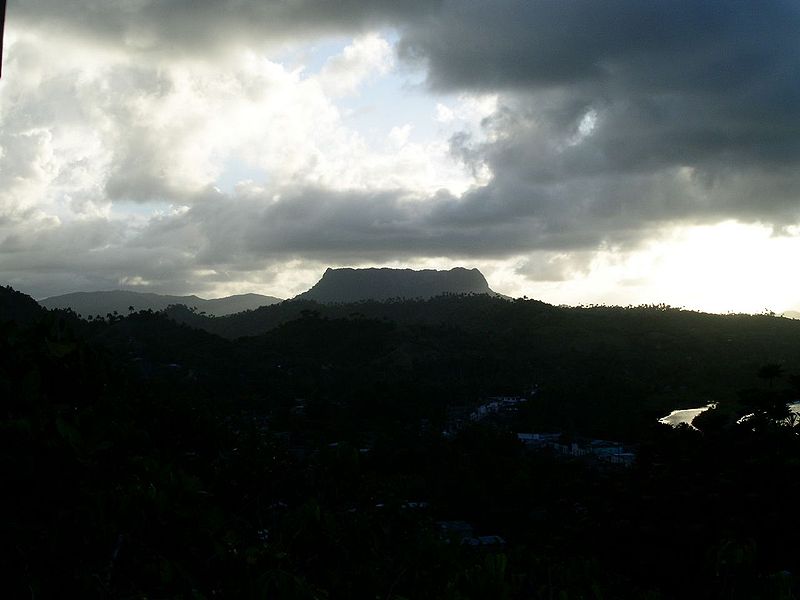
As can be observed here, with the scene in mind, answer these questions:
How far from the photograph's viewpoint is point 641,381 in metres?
72.1

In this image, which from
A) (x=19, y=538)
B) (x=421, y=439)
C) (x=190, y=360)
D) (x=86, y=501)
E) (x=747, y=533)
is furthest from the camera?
(x=190, y=360)

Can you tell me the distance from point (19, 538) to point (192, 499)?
41.7 inches

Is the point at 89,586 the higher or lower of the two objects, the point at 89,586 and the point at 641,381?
the higher

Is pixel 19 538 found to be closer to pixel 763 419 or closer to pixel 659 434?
pixel 763 419

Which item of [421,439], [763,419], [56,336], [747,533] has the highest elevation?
[56,336]

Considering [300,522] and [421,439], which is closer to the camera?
[300,522]

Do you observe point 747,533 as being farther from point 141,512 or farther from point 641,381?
point 641,381

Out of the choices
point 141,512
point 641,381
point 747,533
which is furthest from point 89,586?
point 641,381

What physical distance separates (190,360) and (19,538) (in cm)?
6729

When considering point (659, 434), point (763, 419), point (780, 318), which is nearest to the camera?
point (763, 419)

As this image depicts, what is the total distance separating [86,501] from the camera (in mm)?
4418

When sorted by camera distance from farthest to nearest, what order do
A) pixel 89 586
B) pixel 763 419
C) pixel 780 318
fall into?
1. pixel 780 318
2. pixel 763 419
3. pixel 89 586

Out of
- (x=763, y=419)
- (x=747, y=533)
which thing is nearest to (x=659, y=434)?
(x=763, y=419)

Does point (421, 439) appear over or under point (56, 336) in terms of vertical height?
under
